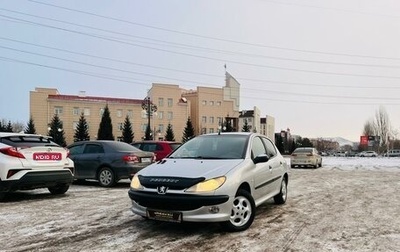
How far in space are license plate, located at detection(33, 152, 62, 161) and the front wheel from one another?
2.95 m

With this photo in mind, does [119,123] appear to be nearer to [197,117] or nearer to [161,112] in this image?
[161,112]

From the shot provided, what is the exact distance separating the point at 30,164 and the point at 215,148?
14.1ft

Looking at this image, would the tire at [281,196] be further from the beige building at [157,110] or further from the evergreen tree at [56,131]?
the evergreen tree at [56,131]

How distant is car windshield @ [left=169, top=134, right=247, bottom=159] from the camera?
6.84 meters

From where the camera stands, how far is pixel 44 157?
9.10 metres

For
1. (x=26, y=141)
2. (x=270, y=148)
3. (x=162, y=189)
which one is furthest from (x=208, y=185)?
(x=26, y=141)

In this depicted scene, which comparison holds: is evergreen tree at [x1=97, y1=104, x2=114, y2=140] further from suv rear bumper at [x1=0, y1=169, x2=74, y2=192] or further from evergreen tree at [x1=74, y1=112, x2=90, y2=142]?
suv rear bumper at [x1=0, y1=169, x2=74, y2=192]

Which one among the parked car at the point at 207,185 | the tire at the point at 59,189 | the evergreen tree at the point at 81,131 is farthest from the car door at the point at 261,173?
the evergreen tree at the point at 81,131

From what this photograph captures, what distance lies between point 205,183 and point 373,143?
317ft

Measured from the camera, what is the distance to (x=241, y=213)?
607 cm

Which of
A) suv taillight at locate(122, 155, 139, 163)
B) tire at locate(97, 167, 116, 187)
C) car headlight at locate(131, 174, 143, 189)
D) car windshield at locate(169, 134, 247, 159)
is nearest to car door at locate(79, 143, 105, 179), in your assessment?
tire at locate(97, 167, 116, 187)

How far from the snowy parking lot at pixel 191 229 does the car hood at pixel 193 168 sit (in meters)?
0.86

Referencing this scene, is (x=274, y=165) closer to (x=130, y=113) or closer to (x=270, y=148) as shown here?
(x=270, y=148)

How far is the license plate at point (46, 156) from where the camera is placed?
8.93m
